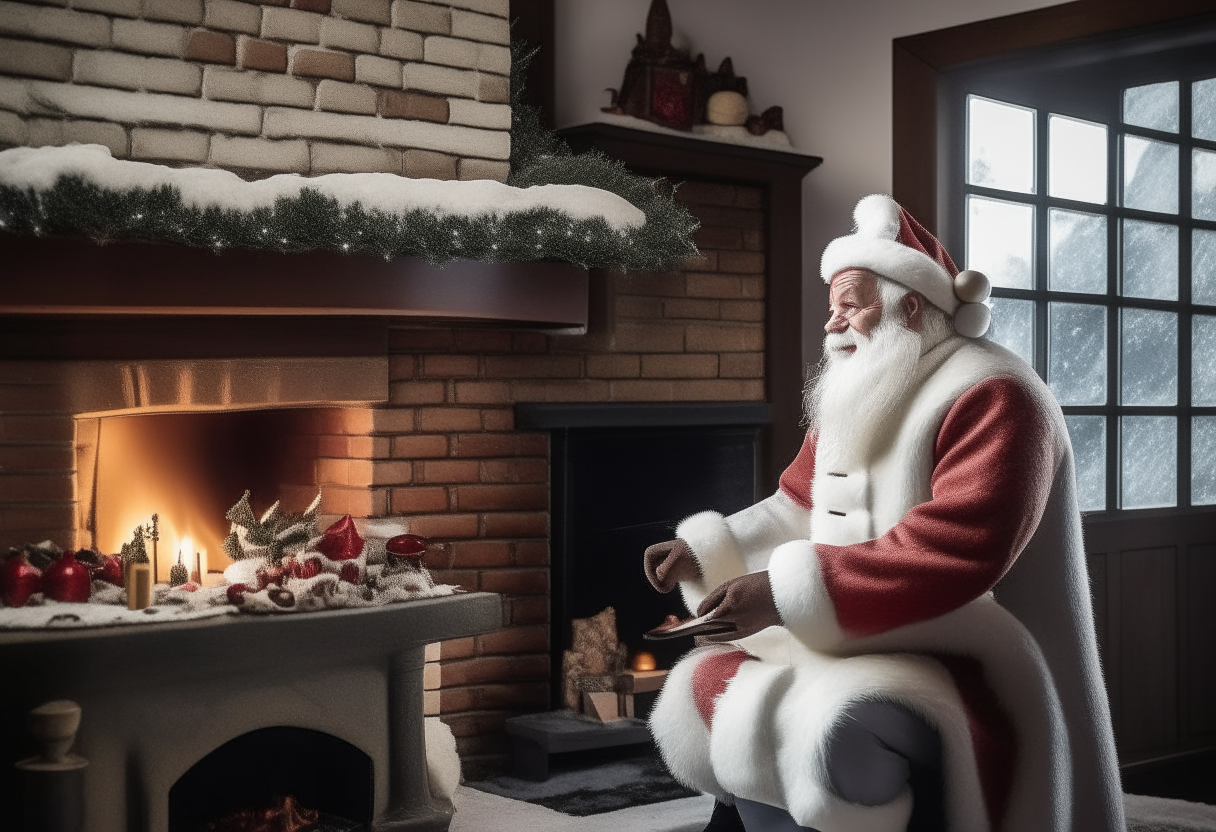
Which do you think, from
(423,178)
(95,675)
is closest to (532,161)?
(423,178)

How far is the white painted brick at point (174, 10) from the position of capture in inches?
108

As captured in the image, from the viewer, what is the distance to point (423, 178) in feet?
9.66

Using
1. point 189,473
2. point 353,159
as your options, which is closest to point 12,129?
point 353,159

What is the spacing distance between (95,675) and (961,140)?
2.70 meters

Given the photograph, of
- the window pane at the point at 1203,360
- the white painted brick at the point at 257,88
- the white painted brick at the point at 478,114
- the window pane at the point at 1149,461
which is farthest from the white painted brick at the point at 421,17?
the window pane at the point at 1203,360

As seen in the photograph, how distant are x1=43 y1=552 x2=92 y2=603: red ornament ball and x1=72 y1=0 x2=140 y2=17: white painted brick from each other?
3.55 feet

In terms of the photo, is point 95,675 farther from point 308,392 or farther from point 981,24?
point 981,24

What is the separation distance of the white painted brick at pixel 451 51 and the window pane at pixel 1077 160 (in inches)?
69.3

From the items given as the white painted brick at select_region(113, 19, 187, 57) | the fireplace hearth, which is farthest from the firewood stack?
the white painted brick at select_region(113, 19, 187, 57)

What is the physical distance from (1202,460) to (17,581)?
3294 mm

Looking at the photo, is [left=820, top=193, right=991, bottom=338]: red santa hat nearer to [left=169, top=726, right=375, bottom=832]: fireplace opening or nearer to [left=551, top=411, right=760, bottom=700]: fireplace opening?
[left=551, top=411, right=760, bottom=700]: fireplace opening

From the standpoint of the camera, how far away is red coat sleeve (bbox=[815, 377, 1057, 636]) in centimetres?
216

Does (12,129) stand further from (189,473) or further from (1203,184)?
(1203,184)

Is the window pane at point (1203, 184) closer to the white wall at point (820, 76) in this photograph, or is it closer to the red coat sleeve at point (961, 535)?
the white wall at point (820, 76)
